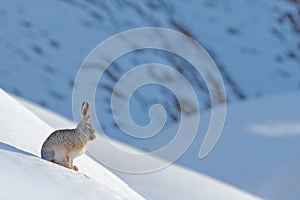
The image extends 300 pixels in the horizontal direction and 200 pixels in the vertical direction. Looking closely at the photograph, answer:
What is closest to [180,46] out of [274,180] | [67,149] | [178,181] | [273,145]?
[273,145]

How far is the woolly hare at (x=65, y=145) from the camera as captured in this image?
3.73 m

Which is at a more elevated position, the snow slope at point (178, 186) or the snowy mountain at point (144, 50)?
the snowy mountain at point (144, 50)

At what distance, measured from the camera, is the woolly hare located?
373 centimetres

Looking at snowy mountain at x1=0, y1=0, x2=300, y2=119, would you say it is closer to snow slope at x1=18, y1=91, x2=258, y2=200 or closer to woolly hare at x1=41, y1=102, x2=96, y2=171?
snow slope at x1=18, y1=91, x2=258, y2=200

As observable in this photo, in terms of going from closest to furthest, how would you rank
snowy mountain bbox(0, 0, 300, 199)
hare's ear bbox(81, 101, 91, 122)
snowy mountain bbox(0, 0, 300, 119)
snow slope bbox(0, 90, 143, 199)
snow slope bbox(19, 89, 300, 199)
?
snow slope bbox(0, 90, 143, 199) < hare's ear bbox(81, 101, 91, 122) < snow slope bbox(19, 89, 300, 199) < snowy mountain bbox(0, 0, 300, 199) < snowy mountain bbox(0, 0, 300, 119)

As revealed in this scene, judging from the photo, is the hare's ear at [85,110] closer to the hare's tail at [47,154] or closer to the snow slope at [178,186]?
the hare's tail at [47,154]

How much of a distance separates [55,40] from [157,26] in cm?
178

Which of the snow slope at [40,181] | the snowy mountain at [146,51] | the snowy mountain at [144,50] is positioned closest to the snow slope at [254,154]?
the snowy mountain at [144,50]

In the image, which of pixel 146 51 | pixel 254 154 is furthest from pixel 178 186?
pixel 146 51

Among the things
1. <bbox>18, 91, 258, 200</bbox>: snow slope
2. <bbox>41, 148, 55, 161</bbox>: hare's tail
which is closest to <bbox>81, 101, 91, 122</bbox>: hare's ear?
<bbox>41, 148, 55, 161</bbox>: hare's tail

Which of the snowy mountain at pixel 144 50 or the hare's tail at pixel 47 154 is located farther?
the snowy mountain at pixel 144 50

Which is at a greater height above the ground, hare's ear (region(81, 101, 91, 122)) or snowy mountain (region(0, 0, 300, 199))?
snowy mountain (region(0, 0, 300, 199))

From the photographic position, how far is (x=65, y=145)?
3744 millimetres

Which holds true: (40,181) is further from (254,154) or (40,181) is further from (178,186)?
(254,154)
